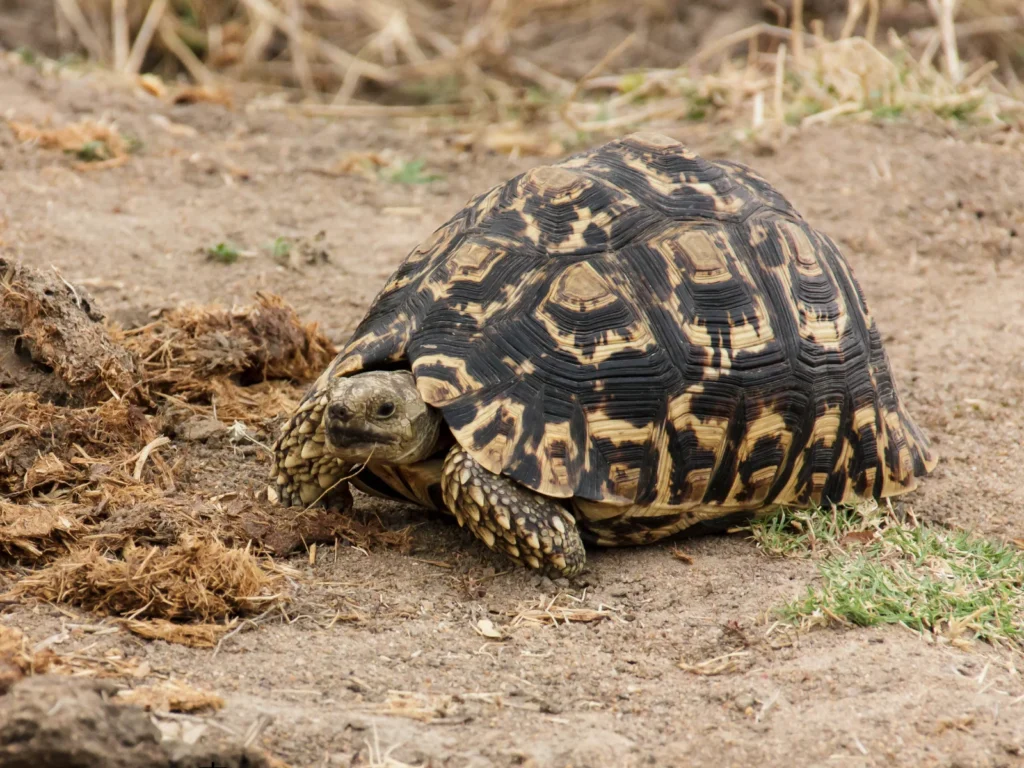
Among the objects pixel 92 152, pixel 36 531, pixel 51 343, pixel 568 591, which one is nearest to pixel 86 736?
pixel 36 531

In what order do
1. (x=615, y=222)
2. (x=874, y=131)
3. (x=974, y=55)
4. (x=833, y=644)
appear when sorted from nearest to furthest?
1. (x=833, y=644)
2. (x=615, y=222)
3. (x=874, y=131)
4. (x=974, y=55)

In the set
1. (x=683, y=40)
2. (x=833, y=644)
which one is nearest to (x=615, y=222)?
(x=833, y=644)

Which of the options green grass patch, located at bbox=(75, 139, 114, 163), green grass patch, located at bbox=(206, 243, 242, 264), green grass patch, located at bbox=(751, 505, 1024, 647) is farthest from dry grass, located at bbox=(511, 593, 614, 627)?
green grass patch, located at bbox=(75, 139, 114, 163)

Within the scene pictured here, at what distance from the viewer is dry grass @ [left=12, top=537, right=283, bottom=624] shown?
2848mm

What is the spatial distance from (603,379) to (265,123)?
5.23 meters

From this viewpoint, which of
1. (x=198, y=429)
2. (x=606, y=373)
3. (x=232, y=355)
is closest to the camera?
(x=606, y=373)

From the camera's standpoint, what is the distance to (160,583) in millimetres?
2875

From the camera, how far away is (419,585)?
3.25 m

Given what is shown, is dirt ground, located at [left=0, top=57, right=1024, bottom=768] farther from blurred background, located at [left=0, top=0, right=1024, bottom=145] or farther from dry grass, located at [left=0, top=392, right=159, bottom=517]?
blurred background, located at [left=0, top=0, right=1024, bottom=145]

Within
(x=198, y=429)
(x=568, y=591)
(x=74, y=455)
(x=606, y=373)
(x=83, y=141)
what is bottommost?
(x=568, y=591)

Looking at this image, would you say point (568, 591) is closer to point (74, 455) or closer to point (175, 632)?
point (175, 632)

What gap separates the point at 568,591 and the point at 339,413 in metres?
0.81

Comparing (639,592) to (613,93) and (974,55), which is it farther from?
(974,55)

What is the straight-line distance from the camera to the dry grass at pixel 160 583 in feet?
9.34
